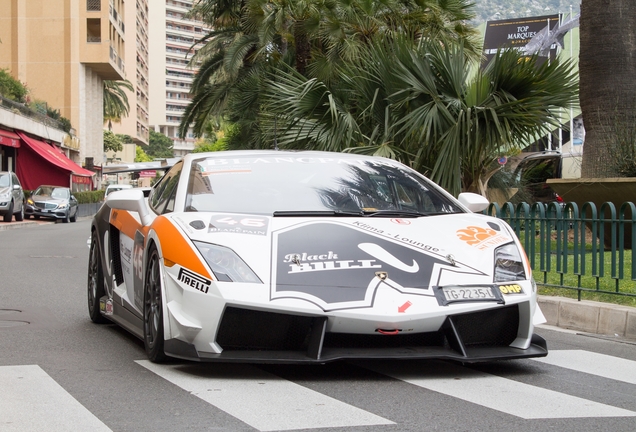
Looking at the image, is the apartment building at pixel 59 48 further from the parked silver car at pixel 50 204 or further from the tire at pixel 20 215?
the tire at pixel 20 215

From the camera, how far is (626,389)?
4980 millimetres

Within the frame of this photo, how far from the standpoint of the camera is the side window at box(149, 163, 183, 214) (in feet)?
19.8

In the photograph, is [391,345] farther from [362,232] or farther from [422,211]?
[422,211]

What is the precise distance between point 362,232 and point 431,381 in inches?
37.7

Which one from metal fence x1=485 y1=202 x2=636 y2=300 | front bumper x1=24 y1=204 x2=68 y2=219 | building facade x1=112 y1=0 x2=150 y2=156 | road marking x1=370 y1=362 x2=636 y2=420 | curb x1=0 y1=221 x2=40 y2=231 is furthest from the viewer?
building facade x1=112 y1=0 x2=150 y2=156

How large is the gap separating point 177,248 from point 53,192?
3491cm

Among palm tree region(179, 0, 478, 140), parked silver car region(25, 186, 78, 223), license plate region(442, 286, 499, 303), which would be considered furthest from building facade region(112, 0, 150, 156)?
license plate region(442, 286, 499, 303)

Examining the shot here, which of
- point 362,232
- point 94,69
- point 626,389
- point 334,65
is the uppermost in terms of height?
point 94,69

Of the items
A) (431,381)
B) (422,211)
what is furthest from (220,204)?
(431,381)

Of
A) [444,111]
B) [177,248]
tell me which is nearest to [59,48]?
[444,111]

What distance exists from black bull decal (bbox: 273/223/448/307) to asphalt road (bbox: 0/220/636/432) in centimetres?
52

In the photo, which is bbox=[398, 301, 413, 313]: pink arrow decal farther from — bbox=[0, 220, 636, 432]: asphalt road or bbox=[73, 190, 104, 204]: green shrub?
bbox=[73, 190, 104, 204]: green shrub

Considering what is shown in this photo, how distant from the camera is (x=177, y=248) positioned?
5.12 meters

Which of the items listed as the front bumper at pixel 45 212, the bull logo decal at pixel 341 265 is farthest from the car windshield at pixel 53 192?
the bull logo decal at pixel 341 265
